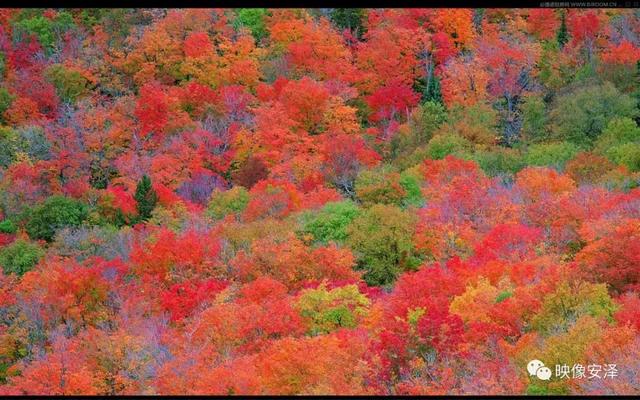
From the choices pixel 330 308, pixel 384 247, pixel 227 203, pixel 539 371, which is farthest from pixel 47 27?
pixel 539 371

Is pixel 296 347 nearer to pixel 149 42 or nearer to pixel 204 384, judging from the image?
pixel 204 384

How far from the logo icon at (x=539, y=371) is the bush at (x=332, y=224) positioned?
28890 mm

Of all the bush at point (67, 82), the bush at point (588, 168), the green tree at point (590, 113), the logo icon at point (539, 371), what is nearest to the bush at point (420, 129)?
the green tree at point (590, 113)

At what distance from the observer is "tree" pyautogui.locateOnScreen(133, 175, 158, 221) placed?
2803 inches

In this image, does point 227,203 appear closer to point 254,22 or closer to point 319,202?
point 319,202

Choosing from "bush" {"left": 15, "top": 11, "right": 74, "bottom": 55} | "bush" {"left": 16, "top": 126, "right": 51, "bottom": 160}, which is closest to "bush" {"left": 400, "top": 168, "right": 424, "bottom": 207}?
"bush" {"left": 16, "top": 126, "right": 51, "bottom": 160}

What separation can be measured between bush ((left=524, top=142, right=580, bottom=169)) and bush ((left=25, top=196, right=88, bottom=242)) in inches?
1342

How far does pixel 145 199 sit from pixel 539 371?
49965mm

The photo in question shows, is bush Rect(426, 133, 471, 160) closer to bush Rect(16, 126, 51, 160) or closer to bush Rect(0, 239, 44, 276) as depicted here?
bush Rect(0, 239, 44, 276)

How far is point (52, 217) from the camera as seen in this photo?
68188mm

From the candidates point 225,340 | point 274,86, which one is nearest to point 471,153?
point 274,86

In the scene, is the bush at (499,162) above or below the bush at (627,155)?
below

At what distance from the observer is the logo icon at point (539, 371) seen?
86.0ft

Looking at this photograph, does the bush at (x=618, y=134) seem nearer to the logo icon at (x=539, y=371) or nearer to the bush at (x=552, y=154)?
the bush at (x=552, y=154)
